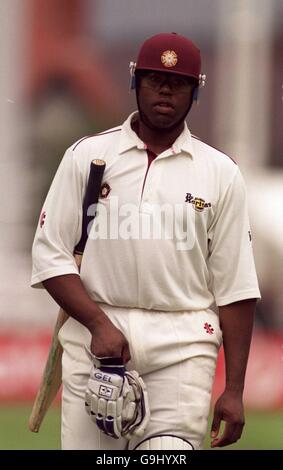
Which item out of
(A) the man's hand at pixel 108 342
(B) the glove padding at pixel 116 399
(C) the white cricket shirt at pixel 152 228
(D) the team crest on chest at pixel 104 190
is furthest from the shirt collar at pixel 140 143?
(B) the glove padding at pixel 116 399

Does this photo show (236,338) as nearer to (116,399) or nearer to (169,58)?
(116,399)

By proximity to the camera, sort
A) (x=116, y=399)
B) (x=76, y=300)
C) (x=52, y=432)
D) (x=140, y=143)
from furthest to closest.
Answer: (x=52, y=432), (x=140, y=143), (x=76, y=300), (x=116, y=399)

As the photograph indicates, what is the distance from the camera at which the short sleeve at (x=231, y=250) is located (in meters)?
4.22

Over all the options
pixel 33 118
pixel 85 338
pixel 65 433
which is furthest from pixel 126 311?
pixel 33 118

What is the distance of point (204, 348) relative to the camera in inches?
164

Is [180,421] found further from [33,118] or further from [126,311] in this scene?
[33,118]

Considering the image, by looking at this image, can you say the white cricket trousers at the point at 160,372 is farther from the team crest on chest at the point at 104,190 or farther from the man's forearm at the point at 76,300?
the team crest on chest at the point at 104,190

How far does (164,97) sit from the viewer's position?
13.6 feet

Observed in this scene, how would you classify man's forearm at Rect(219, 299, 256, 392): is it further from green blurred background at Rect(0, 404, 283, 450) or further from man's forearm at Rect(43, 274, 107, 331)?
green blurred background at Rect(0, 404, 283, 450)

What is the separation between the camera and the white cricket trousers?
4.09m

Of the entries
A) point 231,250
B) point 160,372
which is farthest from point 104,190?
point 160,372

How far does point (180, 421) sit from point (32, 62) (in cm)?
590

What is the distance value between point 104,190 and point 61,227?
18 cm

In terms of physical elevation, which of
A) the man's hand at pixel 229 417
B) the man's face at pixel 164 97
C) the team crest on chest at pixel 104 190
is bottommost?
the man's hand at pixel 229 417
